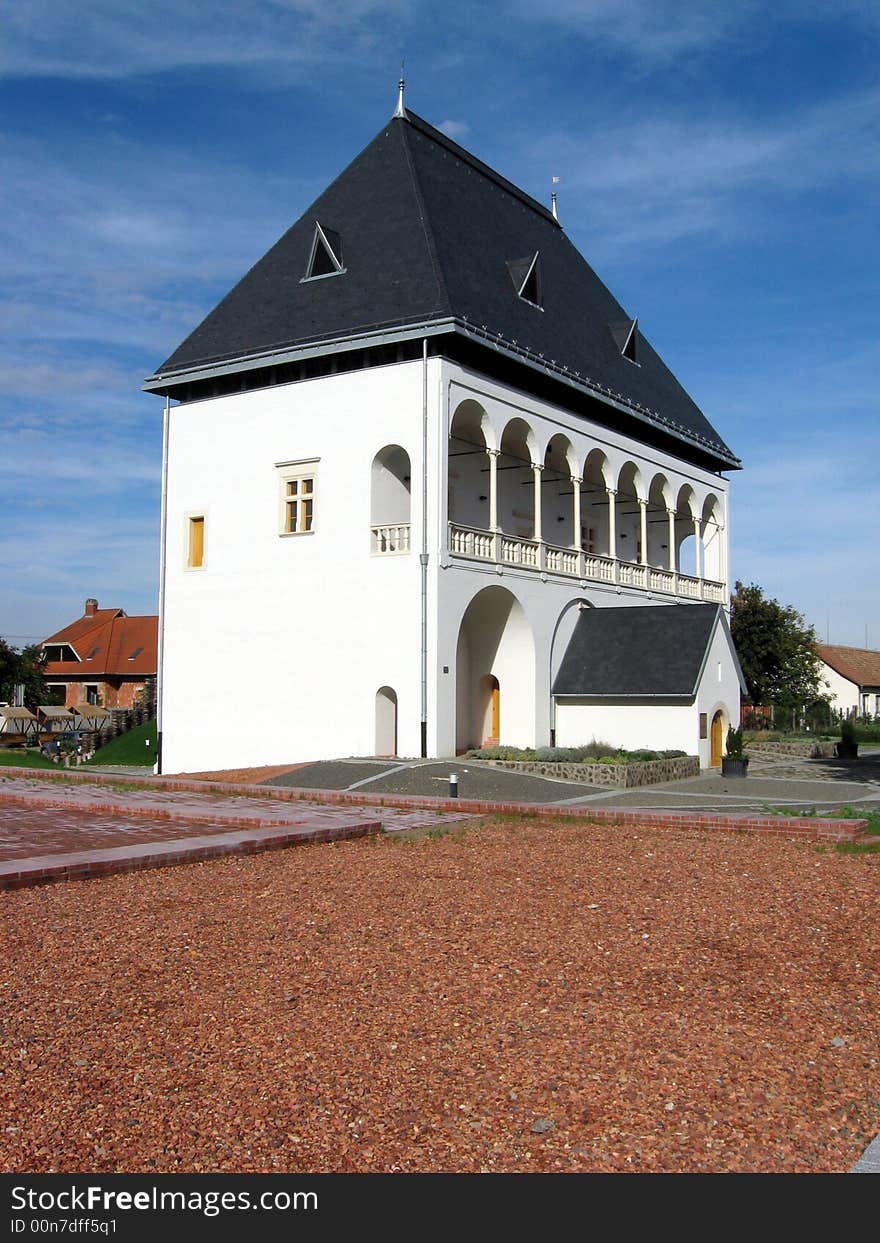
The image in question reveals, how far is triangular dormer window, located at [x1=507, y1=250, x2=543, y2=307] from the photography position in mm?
31969

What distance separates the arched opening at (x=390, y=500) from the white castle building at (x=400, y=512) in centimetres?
5

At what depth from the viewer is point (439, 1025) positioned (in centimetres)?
622

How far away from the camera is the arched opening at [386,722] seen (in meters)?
27.0

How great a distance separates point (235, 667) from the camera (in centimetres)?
2984

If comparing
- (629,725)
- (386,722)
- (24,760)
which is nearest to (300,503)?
(386,722)

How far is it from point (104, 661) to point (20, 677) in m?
9.62

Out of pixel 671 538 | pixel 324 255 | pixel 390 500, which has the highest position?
pixel 324 255

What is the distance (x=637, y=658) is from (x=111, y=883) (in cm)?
2088

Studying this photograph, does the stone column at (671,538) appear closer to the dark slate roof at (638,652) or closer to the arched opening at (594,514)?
the arched opening at (594,514)

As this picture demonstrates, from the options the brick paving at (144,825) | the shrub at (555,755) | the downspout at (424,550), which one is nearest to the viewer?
the brick paving at (144,825)

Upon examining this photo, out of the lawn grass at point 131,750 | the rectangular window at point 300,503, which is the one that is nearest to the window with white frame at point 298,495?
the rectangular window at point 300,503

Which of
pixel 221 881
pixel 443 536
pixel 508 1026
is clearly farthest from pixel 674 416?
pixel 508 1026

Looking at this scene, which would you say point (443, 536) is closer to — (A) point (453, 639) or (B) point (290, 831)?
(A) point (453, 639)

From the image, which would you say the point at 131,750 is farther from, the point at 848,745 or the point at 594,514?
the point at 848,745
